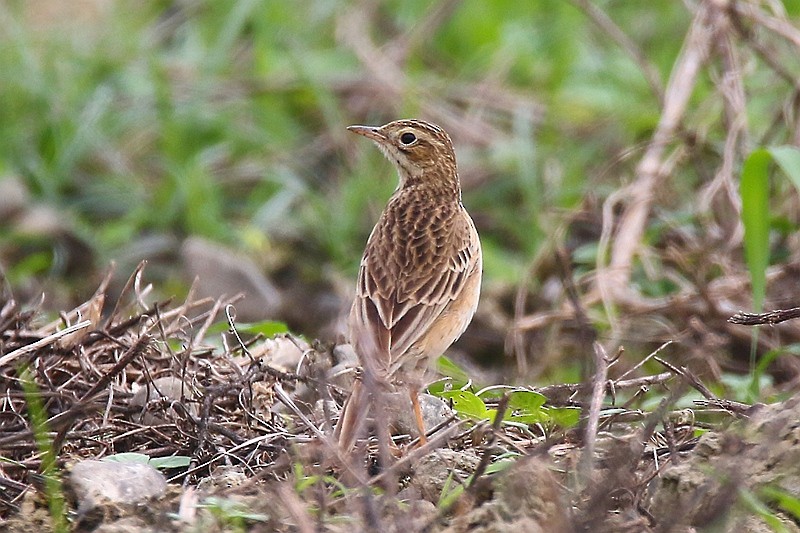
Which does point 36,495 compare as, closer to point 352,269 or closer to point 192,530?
point 192,530

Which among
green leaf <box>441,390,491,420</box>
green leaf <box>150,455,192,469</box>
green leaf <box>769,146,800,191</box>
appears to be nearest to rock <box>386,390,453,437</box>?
green leaf <box>441,390,491,420</box>

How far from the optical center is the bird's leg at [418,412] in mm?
4254

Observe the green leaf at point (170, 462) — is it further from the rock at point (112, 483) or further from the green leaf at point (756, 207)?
the green leaf at point (756, 207)

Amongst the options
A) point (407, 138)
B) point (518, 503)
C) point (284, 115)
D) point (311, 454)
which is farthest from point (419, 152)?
point (284, 115)

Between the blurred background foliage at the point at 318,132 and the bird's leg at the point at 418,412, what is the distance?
10.1 feet

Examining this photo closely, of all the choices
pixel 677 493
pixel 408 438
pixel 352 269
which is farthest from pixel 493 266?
pixel 677 493

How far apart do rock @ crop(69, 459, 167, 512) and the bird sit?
67 centimetres

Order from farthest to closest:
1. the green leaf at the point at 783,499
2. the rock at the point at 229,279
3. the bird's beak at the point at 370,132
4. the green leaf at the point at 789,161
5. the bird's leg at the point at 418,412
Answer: the rock at the point at 229,279 → the bird's beak at the point at 370,132 → the green leaf at the point at 789,161 → the bird's leg at the point at 418,412 → the green leaf at the point at 783,499

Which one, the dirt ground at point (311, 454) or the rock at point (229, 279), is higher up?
the dirt ground at point (311, 454)

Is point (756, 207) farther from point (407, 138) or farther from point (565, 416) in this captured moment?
point (565, 416)

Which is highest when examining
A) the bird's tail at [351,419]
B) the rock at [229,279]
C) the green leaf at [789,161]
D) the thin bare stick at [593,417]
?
the green leaf at [789,161]

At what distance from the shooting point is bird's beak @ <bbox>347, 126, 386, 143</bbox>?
5.96 m

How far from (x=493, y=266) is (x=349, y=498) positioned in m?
5.29

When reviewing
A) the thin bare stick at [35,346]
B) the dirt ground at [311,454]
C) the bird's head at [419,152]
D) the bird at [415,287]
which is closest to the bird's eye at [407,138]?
the bird's head at [419,152]
